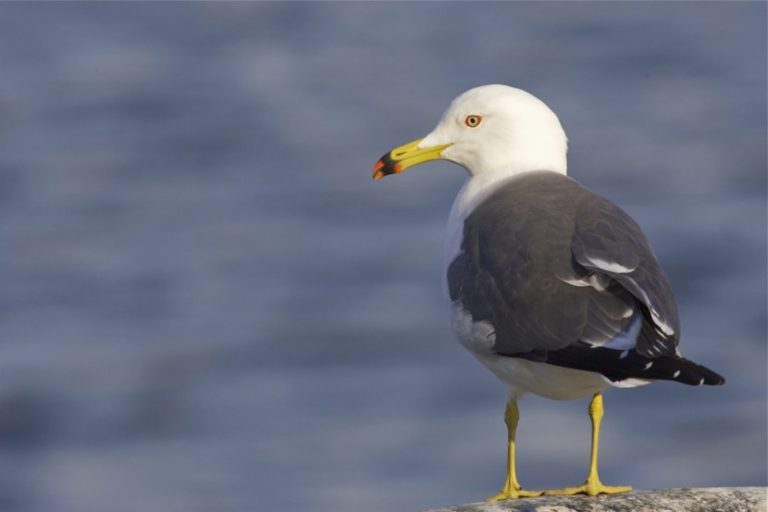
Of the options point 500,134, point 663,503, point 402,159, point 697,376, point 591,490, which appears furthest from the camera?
point 402,159

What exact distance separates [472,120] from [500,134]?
16cm

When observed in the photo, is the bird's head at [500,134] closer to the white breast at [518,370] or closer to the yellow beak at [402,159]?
the yellow beak at [402,159]

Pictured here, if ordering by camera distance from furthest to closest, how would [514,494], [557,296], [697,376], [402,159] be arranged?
[402,159]
[514,494]
[557,296]
[697,376]

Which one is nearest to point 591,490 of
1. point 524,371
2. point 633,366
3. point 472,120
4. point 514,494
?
point 514,494

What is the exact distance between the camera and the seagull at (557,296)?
21.1ft

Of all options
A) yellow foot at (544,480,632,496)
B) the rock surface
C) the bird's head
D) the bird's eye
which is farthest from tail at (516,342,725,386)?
the bird's eye

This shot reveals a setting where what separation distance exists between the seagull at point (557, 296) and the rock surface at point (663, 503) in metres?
0.31

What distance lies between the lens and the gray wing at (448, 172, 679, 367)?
21.5ft

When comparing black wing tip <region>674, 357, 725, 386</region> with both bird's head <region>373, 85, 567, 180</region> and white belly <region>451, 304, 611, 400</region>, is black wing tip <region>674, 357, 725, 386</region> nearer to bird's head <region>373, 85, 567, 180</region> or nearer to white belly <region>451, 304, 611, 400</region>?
white belly <region>451, 304, 611, 400</region>

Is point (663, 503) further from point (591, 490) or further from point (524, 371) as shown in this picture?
point (524, 371)

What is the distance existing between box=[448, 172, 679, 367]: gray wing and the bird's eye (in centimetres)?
67

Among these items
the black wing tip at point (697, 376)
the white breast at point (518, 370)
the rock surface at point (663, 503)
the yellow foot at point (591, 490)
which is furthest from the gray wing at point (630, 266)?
the yellow foot at point (591, 490)

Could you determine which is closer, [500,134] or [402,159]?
[500,134]

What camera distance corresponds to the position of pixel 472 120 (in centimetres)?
806
